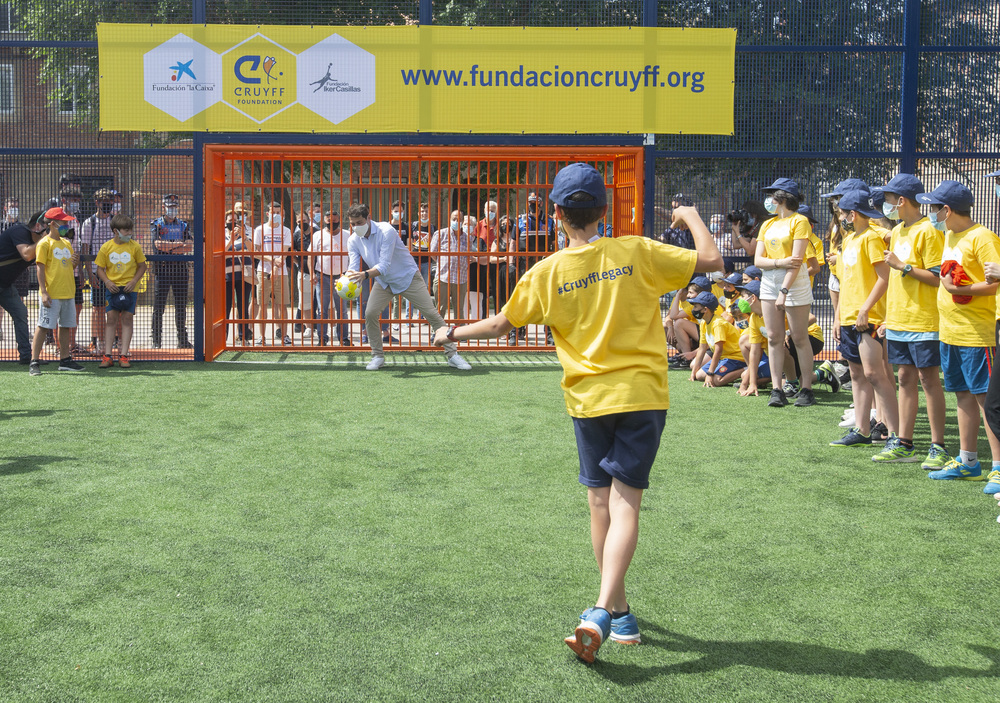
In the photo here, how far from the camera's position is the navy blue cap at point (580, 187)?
3.63 m

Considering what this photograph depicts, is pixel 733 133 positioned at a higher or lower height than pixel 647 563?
higher

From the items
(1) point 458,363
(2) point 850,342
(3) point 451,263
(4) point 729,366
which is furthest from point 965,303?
(3) point 451,263

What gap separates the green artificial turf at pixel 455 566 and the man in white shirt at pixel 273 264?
4516 mm

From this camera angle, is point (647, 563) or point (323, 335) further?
point (323, 335)

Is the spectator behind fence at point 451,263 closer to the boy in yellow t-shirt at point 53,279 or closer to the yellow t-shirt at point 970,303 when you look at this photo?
the boy in yellow t-shirt at point 53,279

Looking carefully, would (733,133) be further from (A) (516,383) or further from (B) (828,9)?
(A) (516,383)

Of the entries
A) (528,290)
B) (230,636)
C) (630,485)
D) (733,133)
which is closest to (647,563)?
(630,485)

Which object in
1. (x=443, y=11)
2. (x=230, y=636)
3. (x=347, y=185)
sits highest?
(x=443, y=11)

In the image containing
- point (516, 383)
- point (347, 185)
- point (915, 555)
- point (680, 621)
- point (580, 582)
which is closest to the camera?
point (680, 621)

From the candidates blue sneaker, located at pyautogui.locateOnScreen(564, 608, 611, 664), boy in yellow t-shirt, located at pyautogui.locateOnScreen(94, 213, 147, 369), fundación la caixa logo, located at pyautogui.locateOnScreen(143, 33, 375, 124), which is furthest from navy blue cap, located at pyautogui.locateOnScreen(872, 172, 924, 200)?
boy in yellow t-shirt, located at pyautogui.locateOnScreen(94, 213, 147, 369)

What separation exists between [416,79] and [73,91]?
155 inches

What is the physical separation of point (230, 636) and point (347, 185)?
9291 millimetres

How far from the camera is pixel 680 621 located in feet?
13.0

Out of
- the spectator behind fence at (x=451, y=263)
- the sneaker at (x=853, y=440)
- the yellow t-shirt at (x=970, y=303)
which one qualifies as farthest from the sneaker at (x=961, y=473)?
the spectator behind fence at (x=451, y=263)
